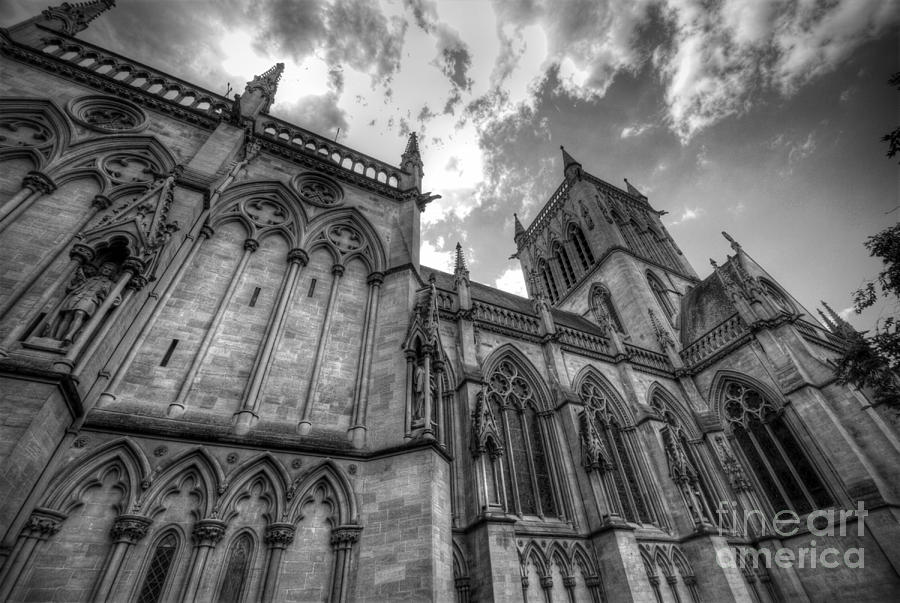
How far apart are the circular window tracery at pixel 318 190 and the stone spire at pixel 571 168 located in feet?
65.3

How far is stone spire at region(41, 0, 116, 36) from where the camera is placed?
403 inches

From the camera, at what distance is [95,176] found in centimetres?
779

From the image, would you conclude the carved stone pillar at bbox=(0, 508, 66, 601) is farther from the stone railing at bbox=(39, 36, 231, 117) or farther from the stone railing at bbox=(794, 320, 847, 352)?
the stone railing at bbox=(794, 320, 847, 352)

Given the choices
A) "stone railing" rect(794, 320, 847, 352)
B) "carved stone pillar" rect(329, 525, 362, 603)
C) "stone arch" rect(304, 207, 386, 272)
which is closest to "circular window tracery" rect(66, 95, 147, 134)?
"stone arch" rect(304, 207, 386, 272)

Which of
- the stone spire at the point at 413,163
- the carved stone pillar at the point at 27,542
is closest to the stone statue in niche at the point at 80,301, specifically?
the carved stone pillar at the point at 27,542

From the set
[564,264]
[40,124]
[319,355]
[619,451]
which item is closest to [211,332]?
[319,355]

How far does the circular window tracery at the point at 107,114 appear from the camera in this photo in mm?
8477

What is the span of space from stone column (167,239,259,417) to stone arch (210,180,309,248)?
18.7 inches

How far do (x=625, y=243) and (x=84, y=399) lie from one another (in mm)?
22627

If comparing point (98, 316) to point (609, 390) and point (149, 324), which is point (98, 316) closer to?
point (149, 324)

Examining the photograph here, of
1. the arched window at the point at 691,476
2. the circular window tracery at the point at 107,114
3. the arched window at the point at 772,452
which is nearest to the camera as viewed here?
the circular window tracery at the point at 107,114

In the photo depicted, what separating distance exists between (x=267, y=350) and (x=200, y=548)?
3.16 metres

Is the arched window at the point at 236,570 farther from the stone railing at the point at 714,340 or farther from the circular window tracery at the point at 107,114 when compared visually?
the stone railing at the point at 714,340

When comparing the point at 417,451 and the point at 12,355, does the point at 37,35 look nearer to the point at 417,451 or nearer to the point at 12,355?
the point at 12,355
